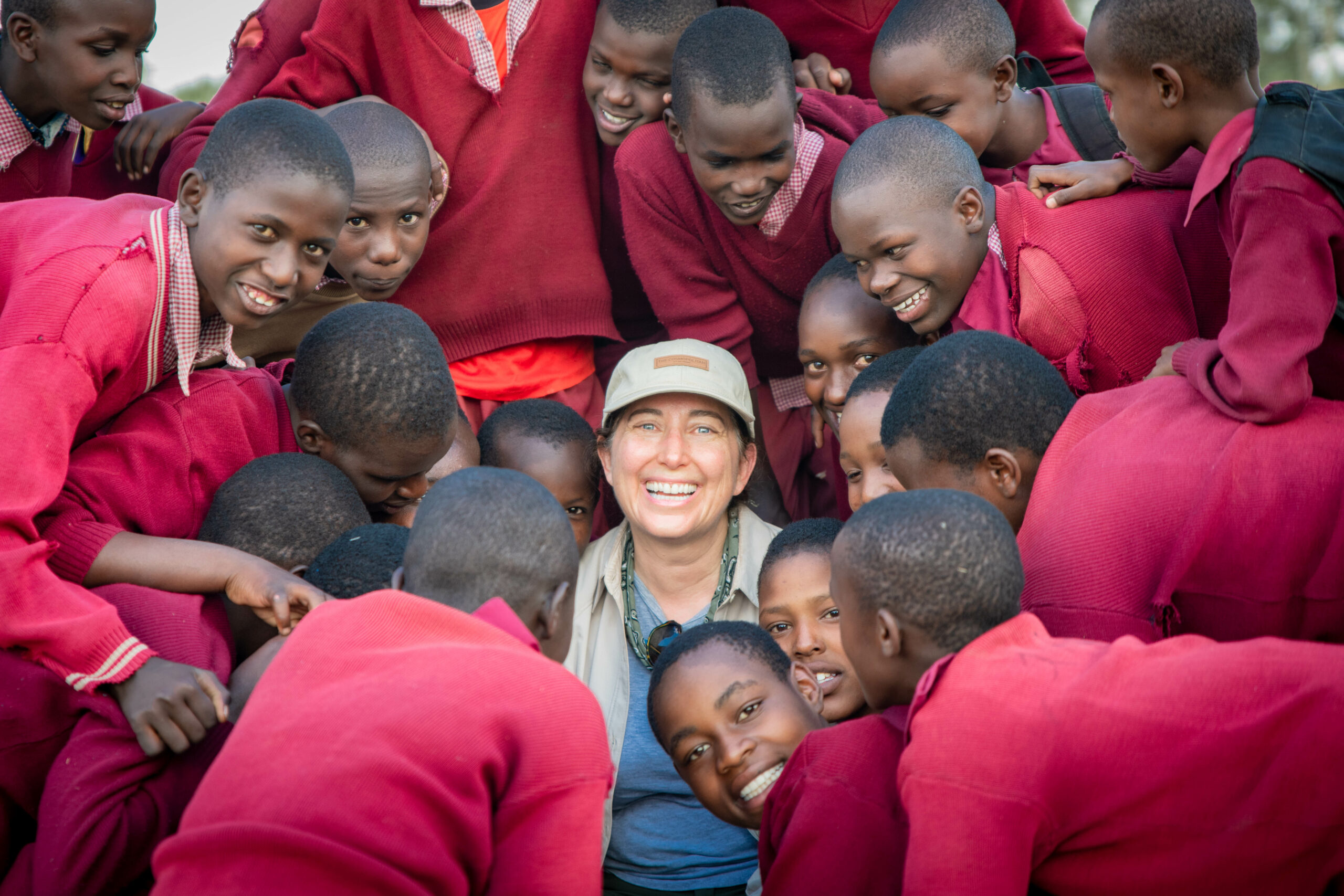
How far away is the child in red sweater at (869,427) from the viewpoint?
3209 mm

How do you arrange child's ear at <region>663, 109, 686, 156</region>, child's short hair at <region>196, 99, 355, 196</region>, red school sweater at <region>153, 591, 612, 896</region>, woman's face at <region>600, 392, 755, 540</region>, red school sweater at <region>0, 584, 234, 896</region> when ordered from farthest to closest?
1. child's ear at <region>663, 109, 686, 156</region>
2. woman's face at <region>600, 392, 755, 540</region>
3. child's short hair at <region>196, 99, 355, 196</region>
4. red school sweater at <region>0, 584, 234, 896</region>
5. red school sweater at <region>153, 591, 612, 896</region>

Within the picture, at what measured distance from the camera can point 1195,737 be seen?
1.79 meters

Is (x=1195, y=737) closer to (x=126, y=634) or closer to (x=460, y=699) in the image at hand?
(x=460, y=699)

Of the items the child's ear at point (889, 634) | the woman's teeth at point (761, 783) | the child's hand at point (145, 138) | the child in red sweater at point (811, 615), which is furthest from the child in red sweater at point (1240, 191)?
the child's hand at point (145, 138)

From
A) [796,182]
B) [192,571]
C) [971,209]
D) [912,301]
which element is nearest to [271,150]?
[192,571]

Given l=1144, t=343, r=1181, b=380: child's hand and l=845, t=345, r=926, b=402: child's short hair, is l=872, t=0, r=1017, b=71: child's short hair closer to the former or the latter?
l=845, t=345, r=926, b=402: child's short hair

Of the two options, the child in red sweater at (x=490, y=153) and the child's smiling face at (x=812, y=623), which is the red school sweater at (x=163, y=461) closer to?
the child in red sweater at (x=490, y=153)

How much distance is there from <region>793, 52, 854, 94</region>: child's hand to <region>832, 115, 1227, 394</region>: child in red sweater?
2.58ft

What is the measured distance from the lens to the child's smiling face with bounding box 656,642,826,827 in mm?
2748

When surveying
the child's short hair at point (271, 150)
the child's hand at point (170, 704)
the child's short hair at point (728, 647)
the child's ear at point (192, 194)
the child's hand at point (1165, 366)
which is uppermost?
the child's short hair at point (271, 150)

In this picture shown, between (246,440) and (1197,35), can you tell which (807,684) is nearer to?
(246,440)

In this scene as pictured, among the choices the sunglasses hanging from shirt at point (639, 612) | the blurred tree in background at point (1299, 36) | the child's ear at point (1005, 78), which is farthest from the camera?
the blurred tree in background at point (1299, 36)

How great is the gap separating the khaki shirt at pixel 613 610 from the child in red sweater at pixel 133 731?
36.4 inches

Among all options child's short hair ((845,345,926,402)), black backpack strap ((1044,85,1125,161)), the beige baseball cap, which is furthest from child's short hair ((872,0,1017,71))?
the beige baseball cap
